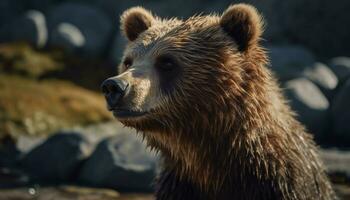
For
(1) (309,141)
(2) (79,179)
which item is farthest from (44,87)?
(1) (309,141)

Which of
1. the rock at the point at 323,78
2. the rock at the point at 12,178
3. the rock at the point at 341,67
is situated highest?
the rock at the point at 341,67

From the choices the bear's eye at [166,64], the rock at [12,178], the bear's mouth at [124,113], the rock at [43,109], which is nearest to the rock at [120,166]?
the rock at [12,178]

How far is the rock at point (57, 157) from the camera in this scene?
11867mm

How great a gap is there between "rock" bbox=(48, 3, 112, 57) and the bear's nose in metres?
12.5

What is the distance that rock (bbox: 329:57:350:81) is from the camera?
50.5 feet

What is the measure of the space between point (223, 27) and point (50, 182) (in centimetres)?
643

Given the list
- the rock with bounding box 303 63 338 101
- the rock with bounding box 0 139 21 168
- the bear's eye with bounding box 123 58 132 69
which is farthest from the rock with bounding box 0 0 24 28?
the bear's eye with bounding box 123 58 132 69

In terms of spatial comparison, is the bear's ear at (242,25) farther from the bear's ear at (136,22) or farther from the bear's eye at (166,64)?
the bear's ear at (136,22)

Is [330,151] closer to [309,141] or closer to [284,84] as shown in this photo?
[284,84]

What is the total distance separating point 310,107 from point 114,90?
9160 millimetres

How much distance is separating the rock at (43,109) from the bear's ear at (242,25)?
7.93m

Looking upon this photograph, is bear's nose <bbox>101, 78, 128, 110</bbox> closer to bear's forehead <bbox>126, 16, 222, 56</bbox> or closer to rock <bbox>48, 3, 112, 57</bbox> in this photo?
bear's forehead <bbox>126, 16, 222, 56</bbox>

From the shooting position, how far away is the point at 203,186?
5.90m

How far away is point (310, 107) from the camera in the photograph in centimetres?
1393
